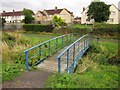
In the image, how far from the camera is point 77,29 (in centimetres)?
2867

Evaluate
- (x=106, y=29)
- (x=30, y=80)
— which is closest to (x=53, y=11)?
(x=106, y=29)

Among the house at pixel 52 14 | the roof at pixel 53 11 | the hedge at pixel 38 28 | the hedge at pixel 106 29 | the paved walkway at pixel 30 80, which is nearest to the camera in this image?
the paved walkway at pixel 30 80

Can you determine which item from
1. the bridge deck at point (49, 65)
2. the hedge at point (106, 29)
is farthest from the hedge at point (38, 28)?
the bridge deck at point (49, 65)

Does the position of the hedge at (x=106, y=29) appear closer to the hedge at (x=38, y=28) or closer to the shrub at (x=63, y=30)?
the shrub at (x=63, y=30)

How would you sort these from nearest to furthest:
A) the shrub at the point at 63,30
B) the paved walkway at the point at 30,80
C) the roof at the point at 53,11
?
the paved walkway at the point at 30,80 < the shrub at the point at 63,30 < the roof at the point at 53,11

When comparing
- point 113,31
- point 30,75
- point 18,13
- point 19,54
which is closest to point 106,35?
point 113,31

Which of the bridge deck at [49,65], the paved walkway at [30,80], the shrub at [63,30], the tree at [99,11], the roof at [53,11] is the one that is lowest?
the paved walkway at [30,80]

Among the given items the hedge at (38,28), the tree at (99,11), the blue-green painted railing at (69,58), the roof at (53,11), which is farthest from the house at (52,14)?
the blue-green painted railing at (69,58)

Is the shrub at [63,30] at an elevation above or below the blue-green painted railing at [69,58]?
above

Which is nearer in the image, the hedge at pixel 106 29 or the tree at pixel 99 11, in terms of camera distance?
the hedge at pixel 106 29

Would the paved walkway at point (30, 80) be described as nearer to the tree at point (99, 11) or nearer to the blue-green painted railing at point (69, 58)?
the blue-green painted railing at point (69, 58)

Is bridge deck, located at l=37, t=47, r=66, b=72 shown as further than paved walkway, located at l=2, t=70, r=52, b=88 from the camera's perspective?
Yes

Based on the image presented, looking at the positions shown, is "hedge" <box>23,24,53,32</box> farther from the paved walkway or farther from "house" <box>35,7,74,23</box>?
"house" <box>35,7,74,23</box>

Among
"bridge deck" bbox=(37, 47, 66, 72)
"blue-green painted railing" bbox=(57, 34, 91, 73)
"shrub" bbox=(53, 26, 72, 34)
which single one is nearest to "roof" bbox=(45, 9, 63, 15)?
"shrub" bbox=(53, 26, 72, 34)
